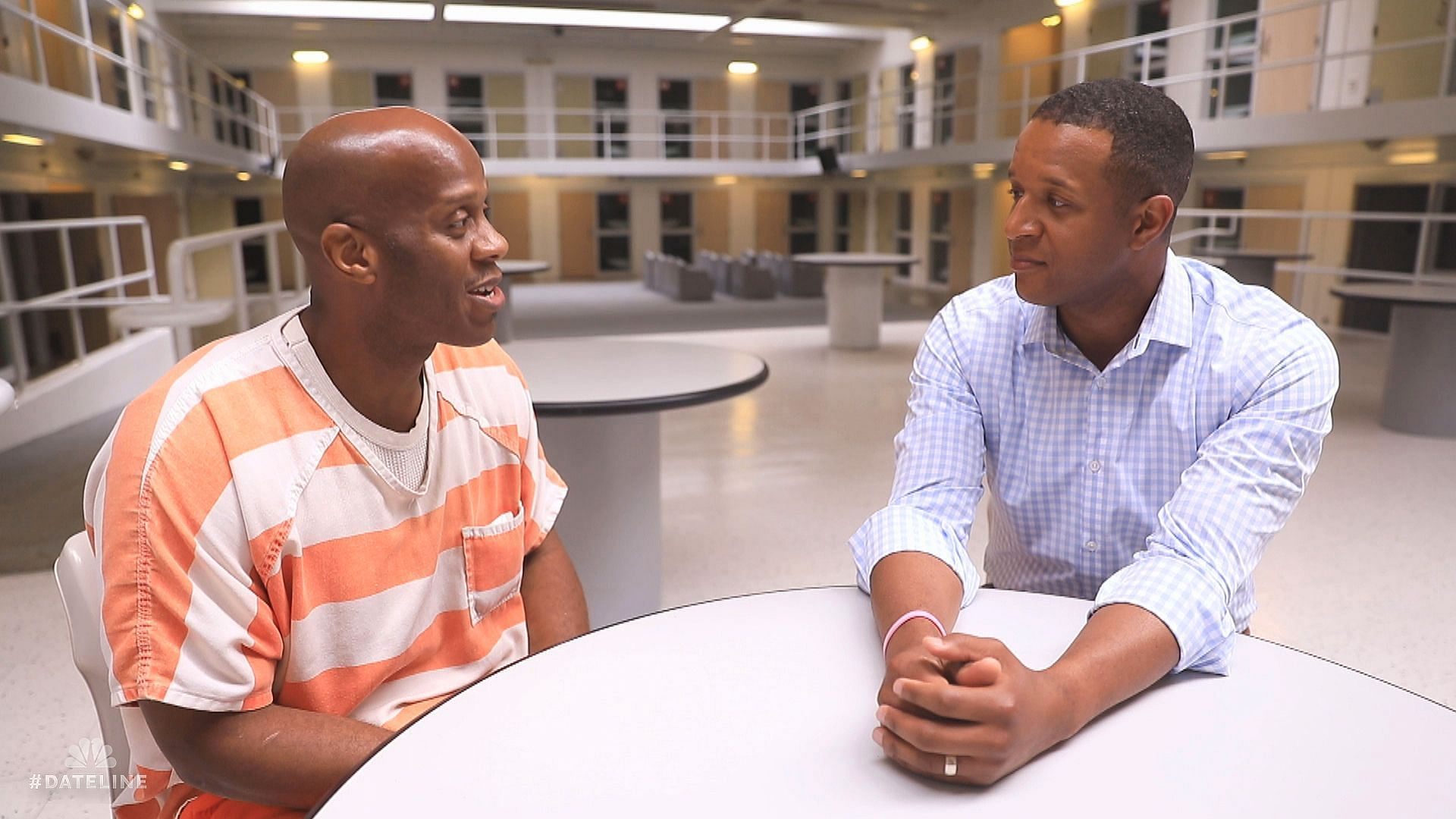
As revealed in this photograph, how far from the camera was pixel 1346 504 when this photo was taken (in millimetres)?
3445

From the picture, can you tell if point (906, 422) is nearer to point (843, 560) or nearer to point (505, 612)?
point (505, 612)

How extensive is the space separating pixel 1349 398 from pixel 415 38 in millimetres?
12404

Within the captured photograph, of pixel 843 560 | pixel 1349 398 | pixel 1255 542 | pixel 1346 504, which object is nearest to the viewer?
pixel 1255 542

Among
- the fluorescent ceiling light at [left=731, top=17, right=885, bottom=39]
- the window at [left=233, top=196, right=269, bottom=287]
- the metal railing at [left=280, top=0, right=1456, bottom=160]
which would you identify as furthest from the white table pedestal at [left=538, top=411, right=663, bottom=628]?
the window at [left=233, top=196, right=269, bottom=287]

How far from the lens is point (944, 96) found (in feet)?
41.1

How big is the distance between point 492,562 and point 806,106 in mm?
15353

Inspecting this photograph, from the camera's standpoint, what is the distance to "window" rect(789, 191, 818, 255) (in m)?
15.9

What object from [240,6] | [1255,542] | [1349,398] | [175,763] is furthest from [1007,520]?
[240,6]

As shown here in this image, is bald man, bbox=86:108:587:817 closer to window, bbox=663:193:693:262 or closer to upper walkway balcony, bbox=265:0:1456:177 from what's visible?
upper walkway balcony, bbox=265:0:1456:177

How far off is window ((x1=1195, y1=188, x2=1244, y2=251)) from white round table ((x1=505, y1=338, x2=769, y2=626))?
24.9ft

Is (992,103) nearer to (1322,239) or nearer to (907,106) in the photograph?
(907,106)

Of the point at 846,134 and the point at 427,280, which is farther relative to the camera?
the point at 846,134

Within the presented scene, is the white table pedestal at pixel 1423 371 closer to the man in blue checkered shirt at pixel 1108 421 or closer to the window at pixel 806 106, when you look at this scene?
the man in blue checkered shirt at pixel 1108 421

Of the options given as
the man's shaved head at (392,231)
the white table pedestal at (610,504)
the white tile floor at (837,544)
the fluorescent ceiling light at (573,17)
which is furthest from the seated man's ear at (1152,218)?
the fluorescent ceiling light at (573,17)
